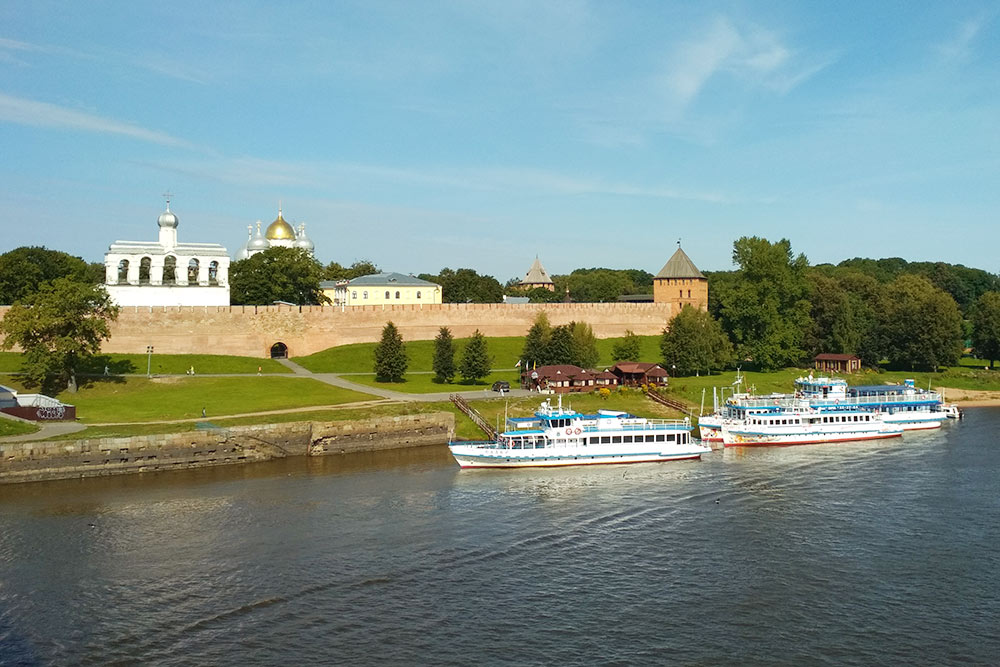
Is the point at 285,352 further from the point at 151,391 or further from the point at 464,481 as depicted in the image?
the point at 464,481

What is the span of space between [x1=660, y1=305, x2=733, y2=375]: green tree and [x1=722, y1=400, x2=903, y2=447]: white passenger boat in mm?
16386

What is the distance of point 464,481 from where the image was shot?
41062mm

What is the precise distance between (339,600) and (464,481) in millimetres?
16293

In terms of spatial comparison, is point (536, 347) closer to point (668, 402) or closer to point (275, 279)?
point (668, 402)

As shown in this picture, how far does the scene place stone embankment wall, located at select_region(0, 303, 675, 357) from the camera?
242 feet

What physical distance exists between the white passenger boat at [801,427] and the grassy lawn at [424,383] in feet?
60.5

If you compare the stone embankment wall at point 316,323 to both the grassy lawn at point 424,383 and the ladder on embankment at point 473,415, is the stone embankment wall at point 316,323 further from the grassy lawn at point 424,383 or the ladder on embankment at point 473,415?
the ladder on embankment at point 473,415

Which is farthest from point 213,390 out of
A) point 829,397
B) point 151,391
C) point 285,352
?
point 829,397

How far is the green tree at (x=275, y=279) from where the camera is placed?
86.6 metres

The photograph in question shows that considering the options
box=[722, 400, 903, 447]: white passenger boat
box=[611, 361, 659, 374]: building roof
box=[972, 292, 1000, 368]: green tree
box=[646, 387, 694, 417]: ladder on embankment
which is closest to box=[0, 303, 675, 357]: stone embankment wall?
box=[611, 361, 659, 374]: building roof

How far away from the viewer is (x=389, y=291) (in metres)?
92.2

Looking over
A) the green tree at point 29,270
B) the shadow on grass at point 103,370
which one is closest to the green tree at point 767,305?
the shadow on grass at point 103,370

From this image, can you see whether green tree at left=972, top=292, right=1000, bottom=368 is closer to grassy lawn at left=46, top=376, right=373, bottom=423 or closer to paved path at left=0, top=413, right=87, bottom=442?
grassy lawn at left=46, top=376, right=373, bottom=423

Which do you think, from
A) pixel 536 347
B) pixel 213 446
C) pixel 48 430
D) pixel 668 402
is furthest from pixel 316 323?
pixel 48 430
